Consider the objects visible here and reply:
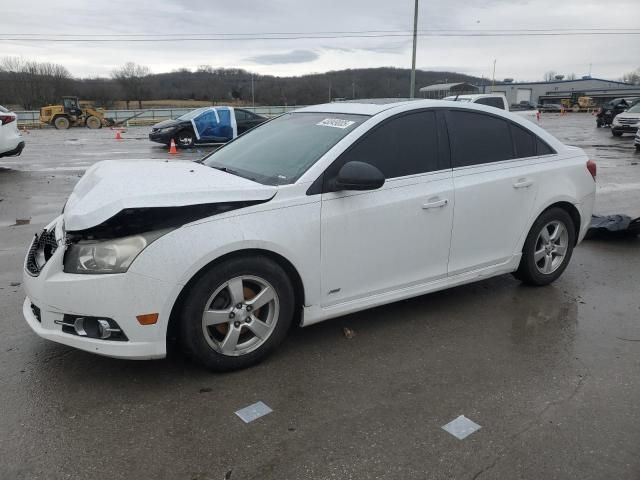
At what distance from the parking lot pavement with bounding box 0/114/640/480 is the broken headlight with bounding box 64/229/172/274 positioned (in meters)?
0.76

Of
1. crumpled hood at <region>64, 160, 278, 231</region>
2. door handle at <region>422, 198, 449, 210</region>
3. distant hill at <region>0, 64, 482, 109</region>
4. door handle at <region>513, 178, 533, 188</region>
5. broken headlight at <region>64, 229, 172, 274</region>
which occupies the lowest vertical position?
broken headlight at <region>64, 229, 172, 274</region>

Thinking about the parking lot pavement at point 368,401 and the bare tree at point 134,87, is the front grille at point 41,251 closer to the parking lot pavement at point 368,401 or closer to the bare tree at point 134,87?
the parking lot pavement at point 368,401

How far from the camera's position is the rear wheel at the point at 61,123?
34.2 meters

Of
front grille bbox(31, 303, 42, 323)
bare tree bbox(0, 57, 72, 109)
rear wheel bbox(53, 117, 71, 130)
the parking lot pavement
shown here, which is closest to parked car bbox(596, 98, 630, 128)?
the parking lot pavement

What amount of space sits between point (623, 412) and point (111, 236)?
3.02 meters

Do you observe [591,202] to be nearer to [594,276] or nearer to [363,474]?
[594,276]

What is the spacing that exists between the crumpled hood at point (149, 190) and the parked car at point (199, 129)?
1665cm

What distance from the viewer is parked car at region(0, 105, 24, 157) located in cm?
1230

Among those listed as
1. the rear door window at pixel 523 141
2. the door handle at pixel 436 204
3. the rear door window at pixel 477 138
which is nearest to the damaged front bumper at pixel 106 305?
the door handle at pixel 436 204

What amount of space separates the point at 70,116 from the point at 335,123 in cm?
3506

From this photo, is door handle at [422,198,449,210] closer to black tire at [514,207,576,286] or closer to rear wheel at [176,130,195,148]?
black tire at [514,207,576,286]

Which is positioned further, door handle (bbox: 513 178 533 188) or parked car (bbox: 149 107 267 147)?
parked car (bbox: 149 107 267 147)

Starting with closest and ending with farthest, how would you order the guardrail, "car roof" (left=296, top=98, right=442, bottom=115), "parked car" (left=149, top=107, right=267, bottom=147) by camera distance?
A: "car roof" (left=296, top=98, right=442, bottom=115) → "parked car" (left=149, top=107, right=267, bottom=147) → the guardrail

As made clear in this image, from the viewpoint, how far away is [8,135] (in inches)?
490
